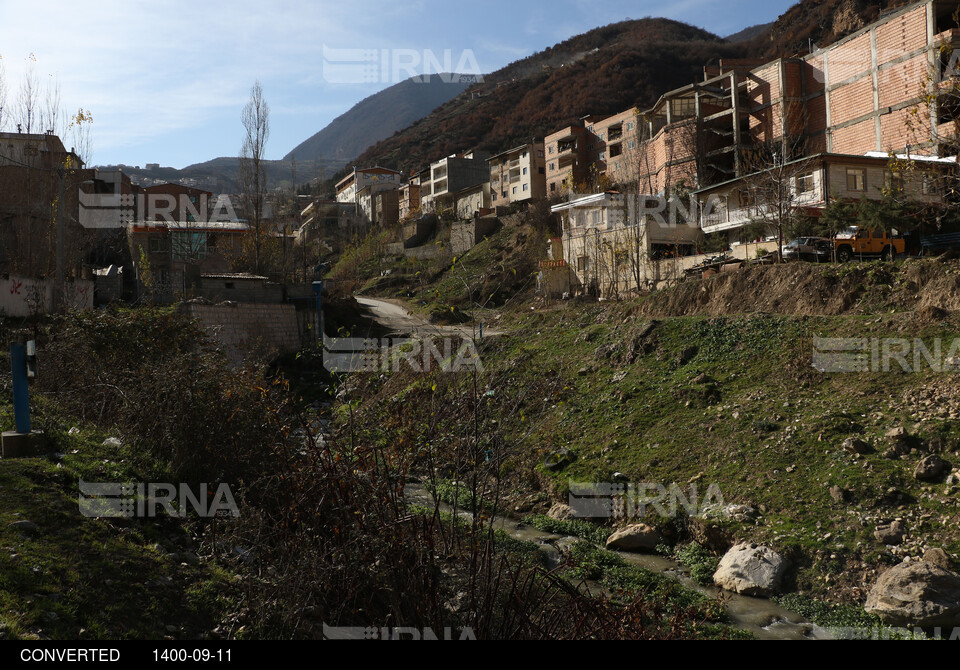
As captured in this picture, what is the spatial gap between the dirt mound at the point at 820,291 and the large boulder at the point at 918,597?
22.7 ft

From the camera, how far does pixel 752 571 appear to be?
960 centimetres

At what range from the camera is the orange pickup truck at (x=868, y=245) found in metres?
19.7

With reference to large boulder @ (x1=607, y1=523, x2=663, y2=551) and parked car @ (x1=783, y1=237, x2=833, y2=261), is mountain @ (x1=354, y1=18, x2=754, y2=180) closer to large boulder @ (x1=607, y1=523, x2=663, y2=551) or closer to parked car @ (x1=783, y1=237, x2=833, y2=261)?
parked car @ (x1=783, y1=237, x2=833, y2=261)

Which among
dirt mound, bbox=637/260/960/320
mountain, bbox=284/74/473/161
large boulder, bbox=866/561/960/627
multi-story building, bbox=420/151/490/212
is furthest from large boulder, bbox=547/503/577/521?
mountain, bbox=284/74/473/161

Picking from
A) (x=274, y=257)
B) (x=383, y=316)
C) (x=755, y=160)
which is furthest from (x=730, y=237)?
(x=274, y=257)

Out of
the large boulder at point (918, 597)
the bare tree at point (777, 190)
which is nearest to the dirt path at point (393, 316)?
the bare tree at point (777, 190)

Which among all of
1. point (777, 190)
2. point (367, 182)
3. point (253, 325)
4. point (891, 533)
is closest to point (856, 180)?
point (777, 190)

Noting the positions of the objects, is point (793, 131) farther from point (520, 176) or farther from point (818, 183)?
point (520, 176)

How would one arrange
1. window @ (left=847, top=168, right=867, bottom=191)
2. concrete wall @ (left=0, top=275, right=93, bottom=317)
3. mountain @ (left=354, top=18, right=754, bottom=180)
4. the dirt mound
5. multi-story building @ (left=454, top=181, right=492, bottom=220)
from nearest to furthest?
Answer: the dirt mound → concrete wall @ (left=0, top=275, right=93, bottom=317) → window @ (left=847, top=168, right=867, bottom=191) → multi-story building @ (left=454, top=181, right=492, bottom=220) → mountain @ (left=354, top=18, right=754, bottom=180)

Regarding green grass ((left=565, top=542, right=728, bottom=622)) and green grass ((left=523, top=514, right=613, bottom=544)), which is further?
green grass ((left=523, top=514, right=613, bottom=544))

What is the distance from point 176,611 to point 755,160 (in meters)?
34.0

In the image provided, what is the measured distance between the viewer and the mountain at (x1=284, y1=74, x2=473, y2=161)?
168000 mm

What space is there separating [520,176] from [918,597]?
51.9 metres

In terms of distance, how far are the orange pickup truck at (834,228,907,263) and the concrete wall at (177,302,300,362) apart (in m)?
18.9
